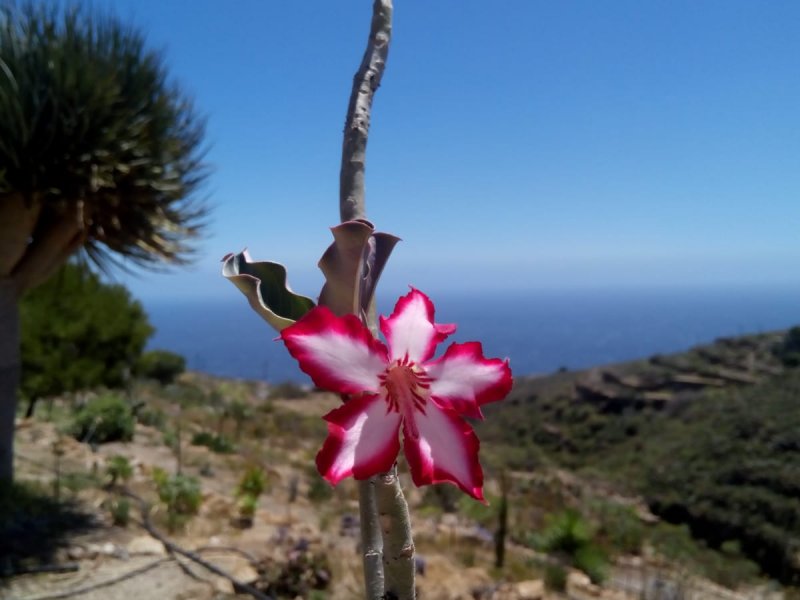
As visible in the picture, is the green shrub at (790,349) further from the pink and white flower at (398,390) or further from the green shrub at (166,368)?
the pink and white flower at (398,390)

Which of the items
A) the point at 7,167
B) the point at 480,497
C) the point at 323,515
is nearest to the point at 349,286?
the point at 480,497

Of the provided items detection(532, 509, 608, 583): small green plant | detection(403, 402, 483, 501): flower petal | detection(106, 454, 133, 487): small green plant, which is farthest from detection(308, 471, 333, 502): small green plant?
detection(403, 402, 483, 501): flower petal

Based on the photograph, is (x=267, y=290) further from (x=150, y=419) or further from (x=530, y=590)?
(x=150, y=419)

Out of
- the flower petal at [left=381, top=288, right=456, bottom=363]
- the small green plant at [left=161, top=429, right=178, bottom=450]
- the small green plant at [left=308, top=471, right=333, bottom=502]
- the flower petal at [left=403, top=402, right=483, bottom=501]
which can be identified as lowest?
the small green plant at [left=308, top=471, right=333, bottom=502]

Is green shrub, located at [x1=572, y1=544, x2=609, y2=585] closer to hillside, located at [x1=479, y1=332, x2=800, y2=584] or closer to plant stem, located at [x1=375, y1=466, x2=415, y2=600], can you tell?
hillside, located at [x1=479, y1=332, x2=800, y2=584]

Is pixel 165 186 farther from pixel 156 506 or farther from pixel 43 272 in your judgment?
pixel 156 506

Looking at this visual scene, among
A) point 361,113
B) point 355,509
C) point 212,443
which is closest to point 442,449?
point 361,113
